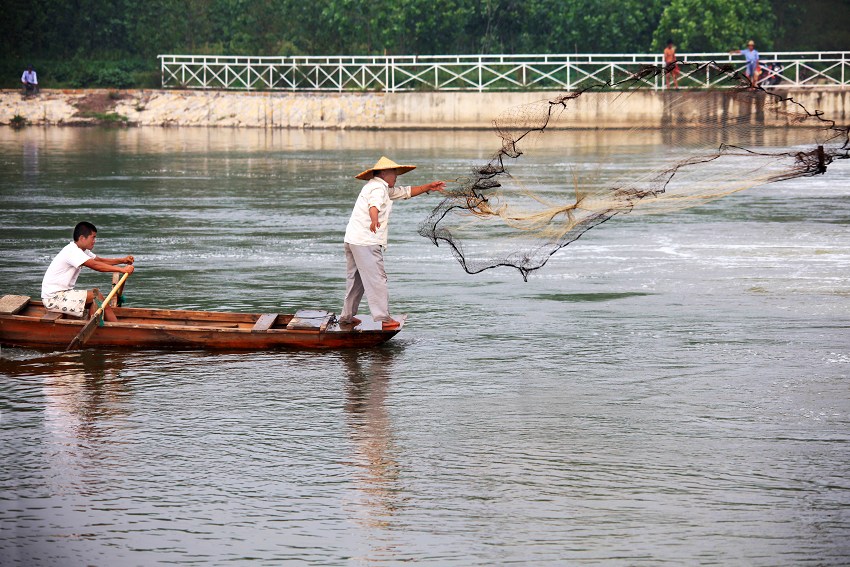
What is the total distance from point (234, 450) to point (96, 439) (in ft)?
3.38

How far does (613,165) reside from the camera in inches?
1201

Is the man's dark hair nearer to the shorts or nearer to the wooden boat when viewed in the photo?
the shorts

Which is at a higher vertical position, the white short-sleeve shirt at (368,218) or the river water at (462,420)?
the white short-sleeve shirt at (368,218)

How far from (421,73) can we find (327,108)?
13.7ft

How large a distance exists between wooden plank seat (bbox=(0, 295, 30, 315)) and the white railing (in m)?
31.2

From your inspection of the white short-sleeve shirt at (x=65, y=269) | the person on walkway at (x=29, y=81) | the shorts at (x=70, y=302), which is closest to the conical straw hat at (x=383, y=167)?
the white short-sleeve shirt at (x=65, y=269)

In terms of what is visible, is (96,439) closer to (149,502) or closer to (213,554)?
Answer: (149,502)

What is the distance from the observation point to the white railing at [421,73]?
4394cm

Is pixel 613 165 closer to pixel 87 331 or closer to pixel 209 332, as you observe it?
pixel 209 332

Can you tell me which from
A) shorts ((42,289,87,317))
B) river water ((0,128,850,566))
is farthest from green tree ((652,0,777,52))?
shorts ((42,289,87,317))

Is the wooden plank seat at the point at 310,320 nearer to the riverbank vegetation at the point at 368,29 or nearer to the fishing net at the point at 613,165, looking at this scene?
the fishing net at the point at 613,165

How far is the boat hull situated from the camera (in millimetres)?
11930

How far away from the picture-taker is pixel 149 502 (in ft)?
26.6

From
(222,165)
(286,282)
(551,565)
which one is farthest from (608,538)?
(222,165)
